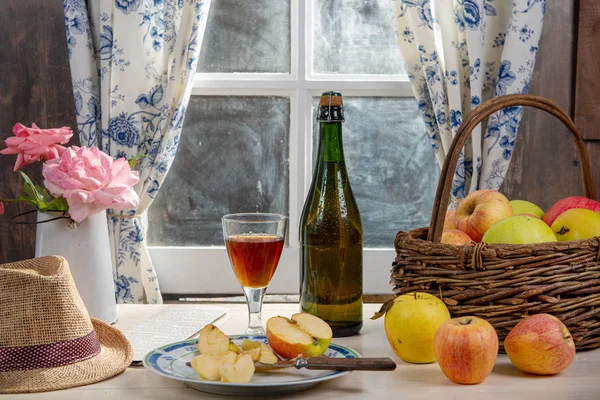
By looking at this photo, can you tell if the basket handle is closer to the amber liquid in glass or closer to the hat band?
the amber liquid in glass

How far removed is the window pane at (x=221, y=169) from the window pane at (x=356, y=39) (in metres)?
0.19

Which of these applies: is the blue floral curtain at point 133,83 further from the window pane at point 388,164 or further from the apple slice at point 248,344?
the apple slice at point 248,344

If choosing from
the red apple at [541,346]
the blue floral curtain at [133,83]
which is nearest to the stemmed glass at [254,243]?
the red apple at [541,346]

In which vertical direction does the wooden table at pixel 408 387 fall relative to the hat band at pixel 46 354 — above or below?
below

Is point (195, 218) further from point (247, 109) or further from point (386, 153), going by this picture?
point (386, 153)

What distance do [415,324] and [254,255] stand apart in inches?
9.7

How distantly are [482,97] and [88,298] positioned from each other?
1.34 meters

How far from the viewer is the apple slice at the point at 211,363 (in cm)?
88

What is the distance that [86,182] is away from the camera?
1156 millimetres

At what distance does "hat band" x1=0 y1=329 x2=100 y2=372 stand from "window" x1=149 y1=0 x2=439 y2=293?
4.17ft

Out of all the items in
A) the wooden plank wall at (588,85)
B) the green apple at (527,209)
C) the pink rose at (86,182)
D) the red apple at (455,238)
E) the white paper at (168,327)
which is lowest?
the white paper at (168,327)

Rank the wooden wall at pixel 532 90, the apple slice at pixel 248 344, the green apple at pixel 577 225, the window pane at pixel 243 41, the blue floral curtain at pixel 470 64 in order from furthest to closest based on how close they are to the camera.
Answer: the window pane at pixel 243 41
the wooden wall at pixel 532 90
the blue floral curtain at pixel 470 64
the green apple at pixel 577 225
the apple slice at pixel 248 344

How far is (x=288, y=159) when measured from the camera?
227 cm

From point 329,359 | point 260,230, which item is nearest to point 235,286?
point 260,230
